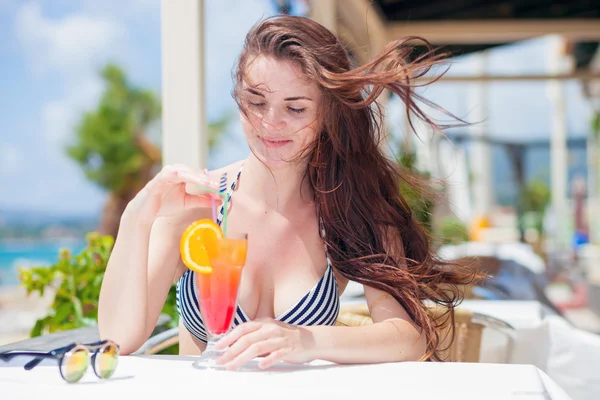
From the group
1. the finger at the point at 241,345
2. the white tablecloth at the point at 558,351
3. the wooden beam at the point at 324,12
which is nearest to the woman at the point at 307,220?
the finger at the point at 241,345

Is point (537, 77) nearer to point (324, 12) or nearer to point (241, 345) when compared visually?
point (324, 12)

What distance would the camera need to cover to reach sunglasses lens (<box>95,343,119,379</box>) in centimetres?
119

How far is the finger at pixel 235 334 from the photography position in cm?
125

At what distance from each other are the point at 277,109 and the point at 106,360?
67cm

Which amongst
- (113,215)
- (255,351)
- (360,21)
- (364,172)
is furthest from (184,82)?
(113,215)

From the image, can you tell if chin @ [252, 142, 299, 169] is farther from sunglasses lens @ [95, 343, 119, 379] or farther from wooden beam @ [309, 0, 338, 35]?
wooden beam @ [309, 0, 338, 35]

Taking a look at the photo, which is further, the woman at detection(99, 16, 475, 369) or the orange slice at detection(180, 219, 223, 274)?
the woman at detection(99, 16, 475, 369)

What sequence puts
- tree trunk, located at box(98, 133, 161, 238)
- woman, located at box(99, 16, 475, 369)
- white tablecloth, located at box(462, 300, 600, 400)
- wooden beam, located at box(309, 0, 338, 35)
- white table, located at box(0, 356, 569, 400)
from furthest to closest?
tree trunk, located at box(98, 133, 161, 238) → wooden beam, located at box(309, 0, 338, 35) → white tablecloth, located at box(462, 300, 600, 400) → woman, located at box(99, 16, 475, 369) → white table, located at box(0, 356, 569, 400)

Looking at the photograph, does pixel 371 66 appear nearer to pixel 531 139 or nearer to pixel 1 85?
pixel 531 139

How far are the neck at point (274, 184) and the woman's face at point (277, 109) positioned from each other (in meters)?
0.16

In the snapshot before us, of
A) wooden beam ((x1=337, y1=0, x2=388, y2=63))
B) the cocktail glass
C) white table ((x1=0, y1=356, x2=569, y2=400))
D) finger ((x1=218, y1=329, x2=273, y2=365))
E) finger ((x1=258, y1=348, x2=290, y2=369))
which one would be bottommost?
white table ((x1=0, y1=356, x2=569, y2=400))

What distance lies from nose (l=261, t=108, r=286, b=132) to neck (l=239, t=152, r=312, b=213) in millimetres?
245

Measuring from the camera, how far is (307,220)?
1.89 metres

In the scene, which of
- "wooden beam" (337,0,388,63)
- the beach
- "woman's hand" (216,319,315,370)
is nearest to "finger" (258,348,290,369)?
"woman's hand" (216,319,315,370)
